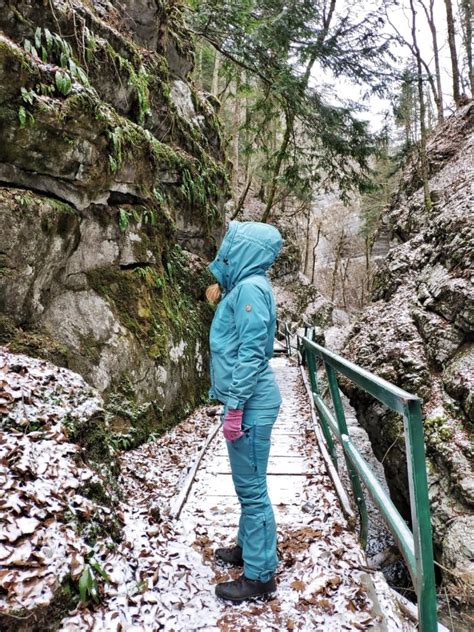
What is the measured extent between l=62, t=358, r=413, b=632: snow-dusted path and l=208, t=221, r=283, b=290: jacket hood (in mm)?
2069

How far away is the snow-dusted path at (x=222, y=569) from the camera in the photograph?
2471 mm

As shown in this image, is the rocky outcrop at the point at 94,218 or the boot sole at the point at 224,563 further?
the rocky outcrop at the point at 94,218

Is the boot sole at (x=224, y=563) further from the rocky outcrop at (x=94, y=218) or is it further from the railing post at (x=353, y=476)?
the rocky outcrop at (x=94, y=218)

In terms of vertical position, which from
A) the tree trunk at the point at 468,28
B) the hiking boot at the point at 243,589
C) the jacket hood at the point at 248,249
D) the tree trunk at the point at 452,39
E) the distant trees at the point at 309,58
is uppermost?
the tree trunk at the point at 468,28

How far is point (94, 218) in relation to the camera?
241 inches

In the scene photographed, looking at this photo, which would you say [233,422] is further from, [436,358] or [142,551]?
[436,358]

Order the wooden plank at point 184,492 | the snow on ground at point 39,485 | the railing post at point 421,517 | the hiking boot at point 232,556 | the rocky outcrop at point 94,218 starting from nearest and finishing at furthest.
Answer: the railing post at point 421,517 → the snow on ground at point 39,485 → the hiking boot at point 232,556 → the wooden plank at point 184,492 → the rocky outcrop at point 94,218

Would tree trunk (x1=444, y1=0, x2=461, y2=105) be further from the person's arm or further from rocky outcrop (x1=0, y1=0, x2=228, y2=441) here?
the person's arm

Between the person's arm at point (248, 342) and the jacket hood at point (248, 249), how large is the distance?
163 millimetres

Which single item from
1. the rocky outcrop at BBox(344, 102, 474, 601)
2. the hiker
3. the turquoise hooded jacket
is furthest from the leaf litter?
the rocky outcrop at BBox(344, 102, 474, 601)

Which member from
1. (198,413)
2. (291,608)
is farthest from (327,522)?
(198,413)

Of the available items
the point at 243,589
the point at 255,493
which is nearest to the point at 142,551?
the point at 243,589

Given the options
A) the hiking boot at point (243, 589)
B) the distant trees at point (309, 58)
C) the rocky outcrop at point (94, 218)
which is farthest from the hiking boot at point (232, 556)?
the distant trees at point (309, 58)

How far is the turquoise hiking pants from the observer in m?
2.66
